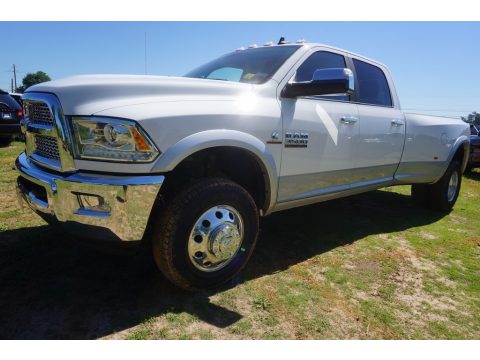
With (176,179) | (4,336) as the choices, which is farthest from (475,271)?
(4,336)

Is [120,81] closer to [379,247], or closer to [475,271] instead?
[379,247]

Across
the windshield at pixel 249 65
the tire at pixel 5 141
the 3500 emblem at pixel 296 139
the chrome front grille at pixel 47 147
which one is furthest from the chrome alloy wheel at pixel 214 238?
the tire at pixel 5 141

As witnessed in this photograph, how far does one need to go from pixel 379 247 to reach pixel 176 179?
7.36 ft

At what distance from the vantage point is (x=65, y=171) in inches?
84.2

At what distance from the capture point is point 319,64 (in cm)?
332

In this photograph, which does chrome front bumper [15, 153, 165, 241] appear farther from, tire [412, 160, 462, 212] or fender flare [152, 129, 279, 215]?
tire [412, 160, 462, 212]

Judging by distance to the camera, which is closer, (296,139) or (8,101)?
(296,139)

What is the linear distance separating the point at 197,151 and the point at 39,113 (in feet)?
3.42

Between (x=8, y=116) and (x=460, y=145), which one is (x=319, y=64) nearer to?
(x=460, y=145)

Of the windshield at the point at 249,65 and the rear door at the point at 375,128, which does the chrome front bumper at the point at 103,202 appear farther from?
the rear door at the point at 375,128

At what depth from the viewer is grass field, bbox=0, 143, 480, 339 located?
212 cm

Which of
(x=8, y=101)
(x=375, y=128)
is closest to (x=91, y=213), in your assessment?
(x=375, y=128)

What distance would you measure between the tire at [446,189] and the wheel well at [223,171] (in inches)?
136

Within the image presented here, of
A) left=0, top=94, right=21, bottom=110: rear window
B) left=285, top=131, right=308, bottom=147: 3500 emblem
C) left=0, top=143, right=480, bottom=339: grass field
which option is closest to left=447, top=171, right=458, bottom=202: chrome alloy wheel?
left=0, top=143, right=480, bottom=339: grass field
